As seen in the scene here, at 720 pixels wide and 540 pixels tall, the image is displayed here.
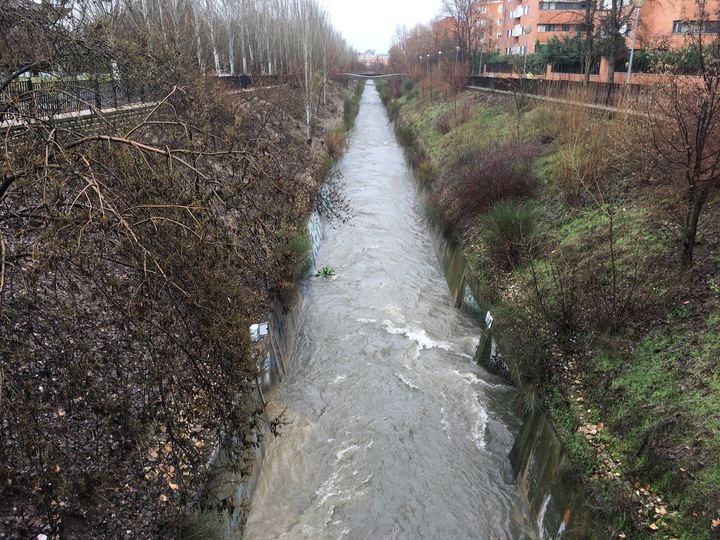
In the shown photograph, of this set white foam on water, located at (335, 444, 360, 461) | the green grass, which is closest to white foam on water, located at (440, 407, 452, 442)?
white foam on water, located at (335, 444, 360, 461)

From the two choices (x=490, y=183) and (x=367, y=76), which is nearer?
(x=490, y=183)

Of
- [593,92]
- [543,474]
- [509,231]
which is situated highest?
[593,92]

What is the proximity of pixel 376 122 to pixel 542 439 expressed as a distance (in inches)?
1621

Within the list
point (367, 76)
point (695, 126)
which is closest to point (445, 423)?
point (695, 126)

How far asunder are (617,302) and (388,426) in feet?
12.8

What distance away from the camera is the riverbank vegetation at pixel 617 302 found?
5312mm

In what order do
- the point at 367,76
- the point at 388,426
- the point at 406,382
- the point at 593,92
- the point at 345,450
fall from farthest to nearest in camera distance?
the point at 367,76, the point at 593,92, the point at 406,382, the point at 388,426, the point at 345,450

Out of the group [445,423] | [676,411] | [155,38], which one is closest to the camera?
[676,411]

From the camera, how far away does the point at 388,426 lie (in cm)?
839

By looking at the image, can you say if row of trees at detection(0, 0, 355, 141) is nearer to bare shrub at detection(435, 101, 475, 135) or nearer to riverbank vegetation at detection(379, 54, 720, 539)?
bare shrub at detection(435, 101, 475, 135)

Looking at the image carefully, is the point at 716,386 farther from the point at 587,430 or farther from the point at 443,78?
the point at 443,78

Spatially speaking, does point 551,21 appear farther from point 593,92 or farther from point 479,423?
point 479,423

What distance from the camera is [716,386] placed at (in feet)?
18.6

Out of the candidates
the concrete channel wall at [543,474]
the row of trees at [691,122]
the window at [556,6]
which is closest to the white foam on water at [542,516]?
the concrete channel wall at [543,474]
